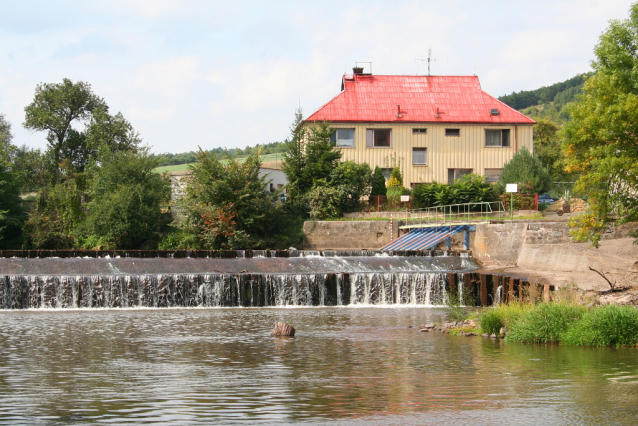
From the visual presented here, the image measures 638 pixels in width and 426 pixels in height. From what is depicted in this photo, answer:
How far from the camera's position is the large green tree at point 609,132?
2134 centimetres

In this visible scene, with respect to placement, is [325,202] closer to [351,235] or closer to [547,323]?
[351,235]

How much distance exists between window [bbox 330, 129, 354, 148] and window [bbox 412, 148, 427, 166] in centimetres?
444

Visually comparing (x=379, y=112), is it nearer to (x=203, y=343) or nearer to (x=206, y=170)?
(x=206, y=170)

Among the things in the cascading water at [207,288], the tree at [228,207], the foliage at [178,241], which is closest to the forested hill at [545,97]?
the tree at [228,207]

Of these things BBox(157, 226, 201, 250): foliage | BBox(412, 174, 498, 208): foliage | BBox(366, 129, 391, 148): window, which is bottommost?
BBox(157, 226, 201, 250): foliage

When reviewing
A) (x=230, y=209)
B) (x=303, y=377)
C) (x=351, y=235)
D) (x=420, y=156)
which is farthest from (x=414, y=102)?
(x=303, y=377)

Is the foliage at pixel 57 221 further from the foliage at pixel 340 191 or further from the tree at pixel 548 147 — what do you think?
the tree at pixel 548 147

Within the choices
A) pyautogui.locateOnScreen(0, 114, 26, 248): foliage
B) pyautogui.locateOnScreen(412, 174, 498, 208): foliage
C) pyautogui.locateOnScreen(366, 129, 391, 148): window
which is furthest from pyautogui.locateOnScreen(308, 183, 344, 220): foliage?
pyautogui.locateOnScreen(0, 114, 26, 248): foliage

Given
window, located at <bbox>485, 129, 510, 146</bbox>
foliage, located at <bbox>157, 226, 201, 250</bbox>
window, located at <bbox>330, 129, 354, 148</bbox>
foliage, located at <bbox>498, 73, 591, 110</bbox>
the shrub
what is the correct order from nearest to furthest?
the shrub, foliage, located at <bbox>157, 226, 201, 250</bbox>, window, located at <bbox>330, 129, 354, 148</bbox>, window, located at <bbox>485, 129, 510, 146</bbox>, foliage, located at <bbox>498, 73, 591, 110</bbox>

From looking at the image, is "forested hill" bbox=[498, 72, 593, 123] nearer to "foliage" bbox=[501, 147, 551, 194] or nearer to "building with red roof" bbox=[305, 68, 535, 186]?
"building with red roof" bbox=[305, 68, 535, 186]

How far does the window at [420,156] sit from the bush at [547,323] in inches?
1310

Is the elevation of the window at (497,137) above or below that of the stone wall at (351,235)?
above

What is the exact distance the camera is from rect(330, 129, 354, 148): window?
1906 inches

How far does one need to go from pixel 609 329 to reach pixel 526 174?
2810 centimetres
